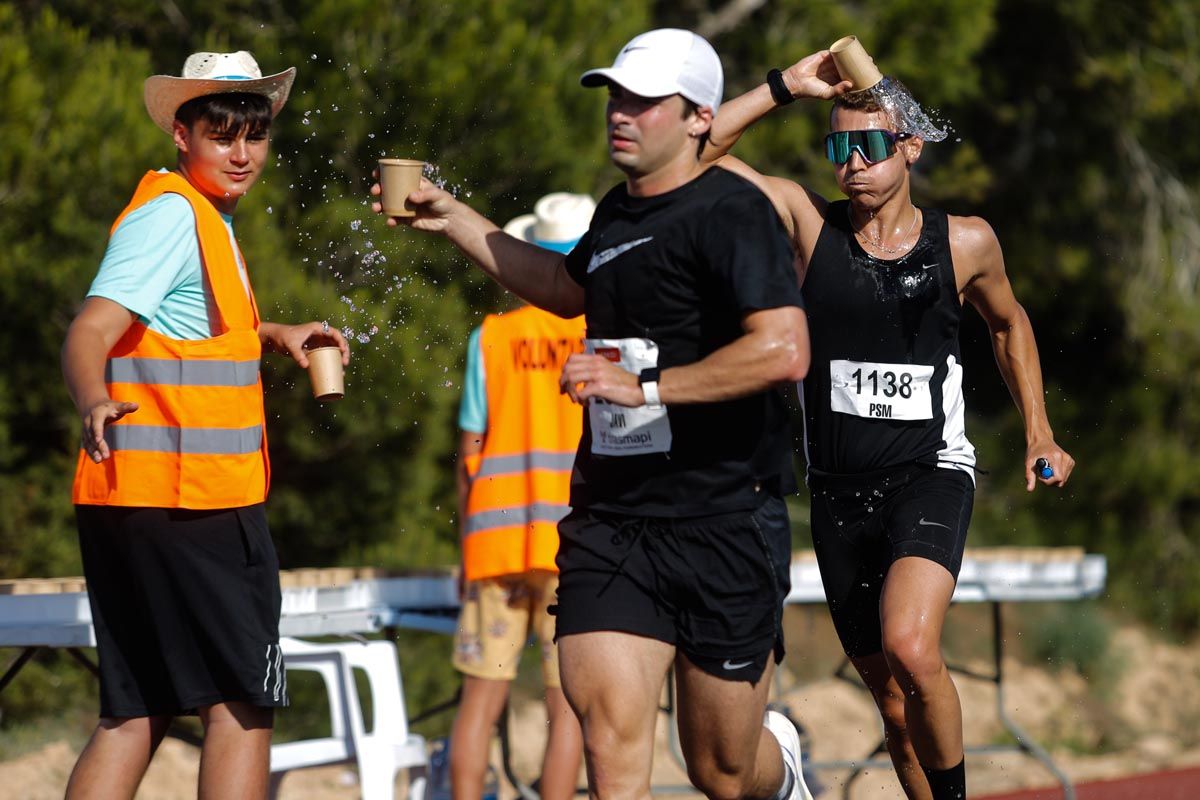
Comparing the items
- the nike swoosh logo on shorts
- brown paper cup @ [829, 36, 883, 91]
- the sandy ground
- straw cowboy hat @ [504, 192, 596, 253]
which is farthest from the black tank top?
the sandy ground

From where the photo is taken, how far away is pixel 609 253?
3957 millimetres

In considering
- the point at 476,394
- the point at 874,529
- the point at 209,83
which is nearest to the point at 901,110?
the point at 874,529

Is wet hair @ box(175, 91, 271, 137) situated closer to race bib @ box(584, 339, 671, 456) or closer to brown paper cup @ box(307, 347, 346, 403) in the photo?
brown paper cup @ box(307, 347, 346, 403)

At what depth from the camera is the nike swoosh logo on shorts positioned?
12.8 feet

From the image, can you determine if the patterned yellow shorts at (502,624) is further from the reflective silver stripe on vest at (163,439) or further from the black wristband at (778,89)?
the black wristband at (778,89)

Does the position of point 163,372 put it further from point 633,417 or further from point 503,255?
point 633,417

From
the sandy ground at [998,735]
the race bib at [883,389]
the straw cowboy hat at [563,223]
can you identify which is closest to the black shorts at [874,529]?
the race bib at [883,389]

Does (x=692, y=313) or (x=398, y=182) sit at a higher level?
(x=398, y=182)

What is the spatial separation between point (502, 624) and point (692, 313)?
2.38 meters

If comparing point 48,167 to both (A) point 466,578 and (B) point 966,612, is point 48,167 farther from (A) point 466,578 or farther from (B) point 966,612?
(B) point 966,612

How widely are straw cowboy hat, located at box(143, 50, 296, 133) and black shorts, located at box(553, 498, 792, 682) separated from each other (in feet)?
5.22

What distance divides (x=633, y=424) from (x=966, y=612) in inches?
420

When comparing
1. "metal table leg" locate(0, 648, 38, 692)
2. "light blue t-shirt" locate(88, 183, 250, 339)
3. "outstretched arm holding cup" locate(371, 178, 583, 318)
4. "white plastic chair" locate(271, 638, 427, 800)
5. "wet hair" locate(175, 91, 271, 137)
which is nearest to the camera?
"light blue t-shirt" locate(88, 183, 250, 339)

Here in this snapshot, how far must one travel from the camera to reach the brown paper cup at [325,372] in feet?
14.8
